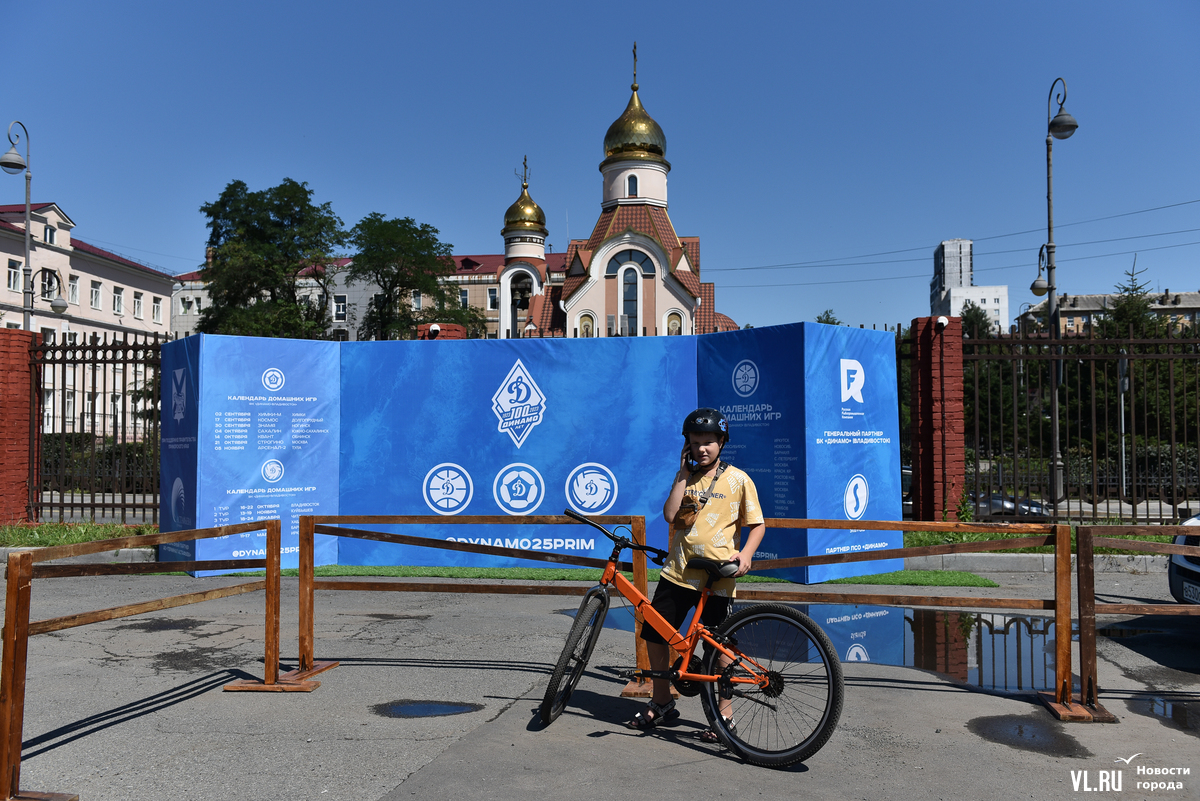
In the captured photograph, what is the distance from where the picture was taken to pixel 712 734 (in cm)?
482

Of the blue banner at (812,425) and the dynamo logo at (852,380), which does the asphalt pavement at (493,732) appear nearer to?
the blue banner at (812,425)

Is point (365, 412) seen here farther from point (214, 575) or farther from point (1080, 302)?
point (1080, 302)

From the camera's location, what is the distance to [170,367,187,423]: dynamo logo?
1157cm

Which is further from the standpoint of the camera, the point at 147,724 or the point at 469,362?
the point at 469,362

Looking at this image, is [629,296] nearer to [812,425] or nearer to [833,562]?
[812,425]

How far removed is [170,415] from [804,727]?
10.1 metres

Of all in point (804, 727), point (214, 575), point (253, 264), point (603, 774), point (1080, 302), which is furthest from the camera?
point (1080, 302)

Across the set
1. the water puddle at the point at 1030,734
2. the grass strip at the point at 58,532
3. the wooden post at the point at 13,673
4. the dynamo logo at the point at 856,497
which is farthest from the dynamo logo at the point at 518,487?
the wooden post at the point at 13,673

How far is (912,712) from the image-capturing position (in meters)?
5.36

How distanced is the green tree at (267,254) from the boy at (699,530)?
47.8 m

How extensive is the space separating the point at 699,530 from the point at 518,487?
7.20 m

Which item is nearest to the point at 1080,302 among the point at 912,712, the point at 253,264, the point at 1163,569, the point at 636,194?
the point at 636,194

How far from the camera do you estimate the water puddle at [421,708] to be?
5281 mm

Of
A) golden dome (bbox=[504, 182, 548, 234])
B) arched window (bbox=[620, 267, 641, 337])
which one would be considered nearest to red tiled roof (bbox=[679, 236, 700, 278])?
arched window (bbox=[620, 267, 641, 337])
